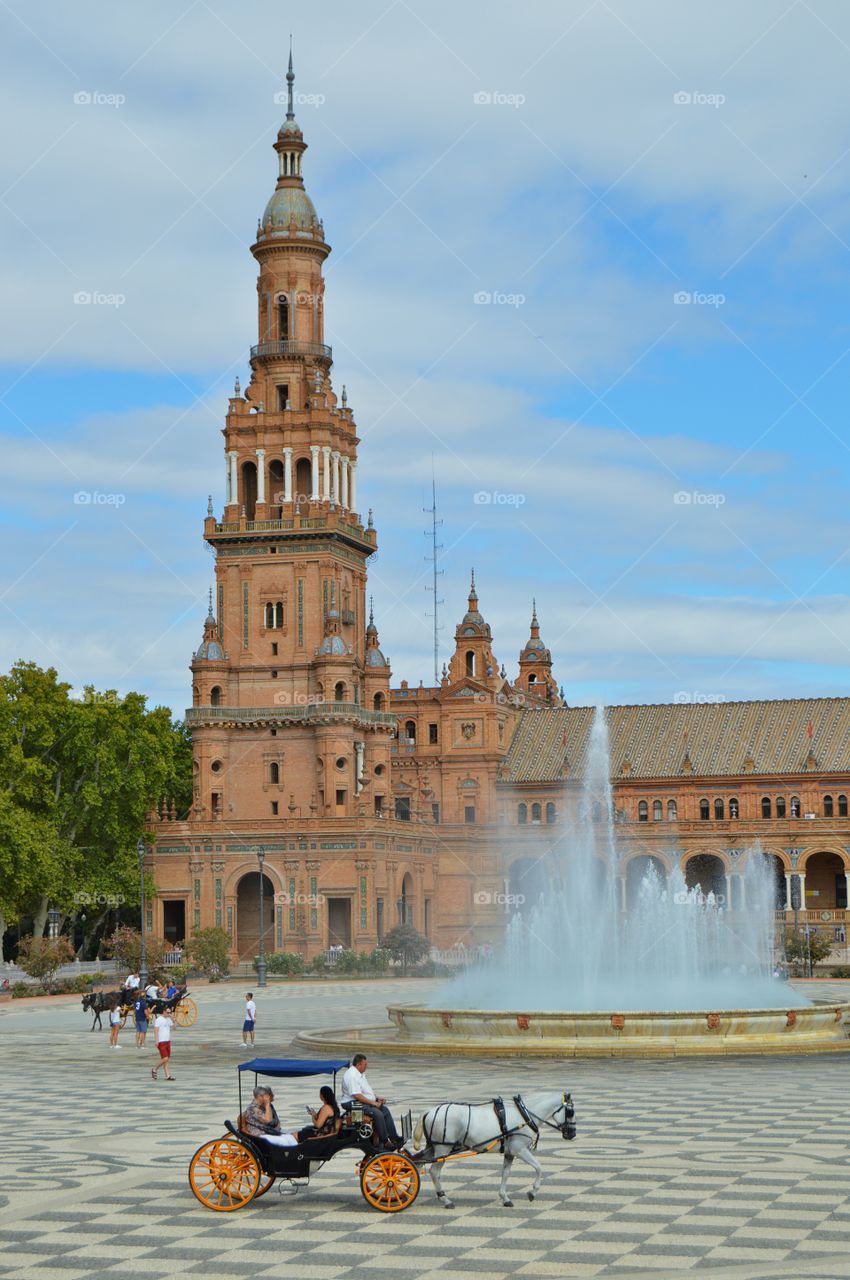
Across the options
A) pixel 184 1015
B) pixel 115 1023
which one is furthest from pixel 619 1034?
pixel 184 1015

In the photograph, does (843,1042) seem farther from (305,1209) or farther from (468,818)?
(468,818)

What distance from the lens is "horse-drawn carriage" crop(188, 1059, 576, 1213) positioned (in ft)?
61.6

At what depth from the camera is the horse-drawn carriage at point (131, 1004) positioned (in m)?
42.9

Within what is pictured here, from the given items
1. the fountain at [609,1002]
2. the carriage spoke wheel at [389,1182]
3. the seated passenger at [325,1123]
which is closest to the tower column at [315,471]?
the fountain at [609,1002]

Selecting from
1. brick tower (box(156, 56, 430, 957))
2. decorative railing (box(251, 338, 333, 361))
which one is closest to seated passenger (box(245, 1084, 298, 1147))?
brick tower (box(156, 56, 430, 957))

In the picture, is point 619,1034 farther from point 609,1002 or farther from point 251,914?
point 251,914

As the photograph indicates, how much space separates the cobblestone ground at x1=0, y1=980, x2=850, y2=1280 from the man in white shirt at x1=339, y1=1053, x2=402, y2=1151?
76 cm

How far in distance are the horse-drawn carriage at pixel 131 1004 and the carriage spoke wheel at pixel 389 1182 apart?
21.3 m

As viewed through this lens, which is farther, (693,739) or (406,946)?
(693,739)

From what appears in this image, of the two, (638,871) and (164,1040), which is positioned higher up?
(638,871)

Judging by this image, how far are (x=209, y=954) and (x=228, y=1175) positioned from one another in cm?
5889

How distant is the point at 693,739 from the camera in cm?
11206

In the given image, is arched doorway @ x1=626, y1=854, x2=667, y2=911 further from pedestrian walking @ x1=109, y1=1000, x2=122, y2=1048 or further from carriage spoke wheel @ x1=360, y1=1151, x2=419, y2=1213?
carriage spoke wheel @ x1=360, y1=1151, x2=419, y2=1213

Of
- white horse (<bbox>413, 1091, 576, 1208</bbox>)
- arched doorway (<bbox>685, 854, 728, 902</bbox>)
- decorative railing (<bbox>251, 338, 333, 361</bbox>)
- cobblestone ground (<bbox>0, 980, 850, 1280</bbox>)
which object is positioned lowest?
cobblestone ground (<bbox>0, 980, 850, 1280</bbox>)
